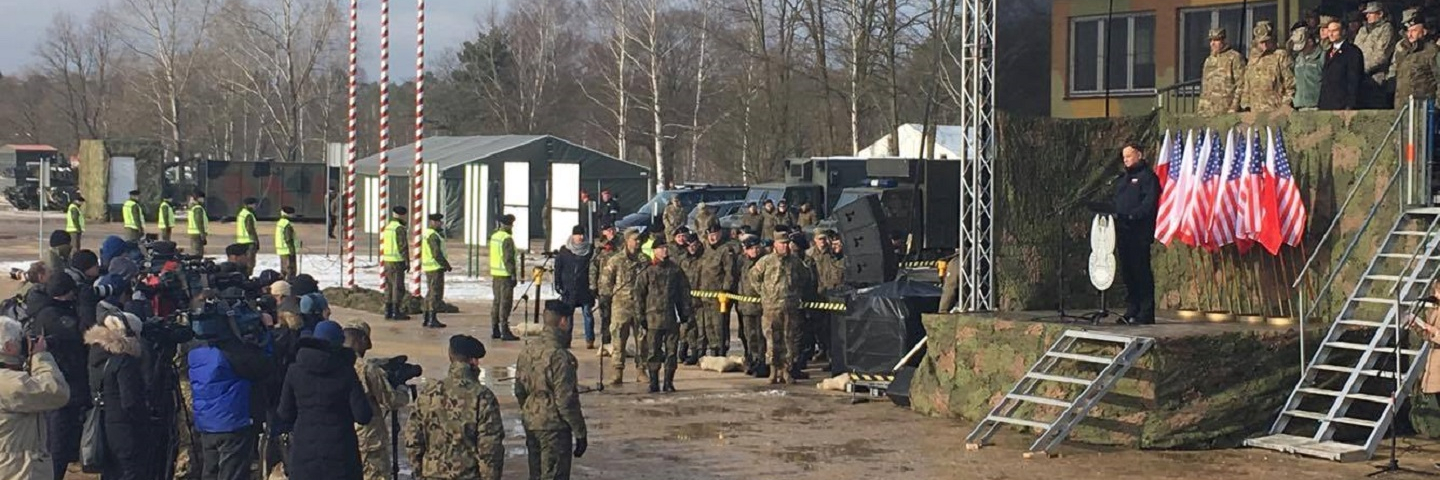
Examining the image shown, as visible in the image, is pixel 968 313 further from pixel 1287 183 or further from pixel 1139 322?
pixel 1287 183

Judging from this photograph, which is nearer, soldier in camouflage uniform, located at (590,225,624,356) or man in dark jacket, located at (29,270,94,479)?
man in dark jacket, located at (29,270,94,479)

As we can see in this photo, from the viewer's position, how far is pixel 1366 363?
15.9m

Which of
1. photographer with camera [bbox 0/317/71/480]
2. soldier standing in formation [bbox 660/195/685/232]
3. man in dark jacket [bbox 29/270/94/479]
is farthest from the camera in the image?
soldier standing in formation [bbox 660/195/685/232]

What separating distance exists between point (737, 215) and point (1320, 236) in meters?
22.5

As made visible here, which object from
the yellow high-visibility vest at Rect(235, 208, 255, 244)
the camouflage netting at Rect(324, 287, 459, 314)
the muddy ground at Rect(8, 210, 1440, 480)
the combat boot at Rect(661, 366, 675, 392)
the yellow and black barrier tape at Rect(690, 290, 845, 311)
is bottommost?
the muddy ground at Rect(8, 210, 1440, 480)

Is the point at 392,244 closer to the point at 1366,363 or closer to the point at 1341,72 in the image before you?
the point at 1341,72

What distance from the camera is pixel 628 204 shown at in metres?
49.1

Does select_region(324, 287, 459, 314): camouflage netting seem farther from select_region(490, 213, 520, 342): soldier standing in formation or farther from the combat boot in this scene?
the combat boot

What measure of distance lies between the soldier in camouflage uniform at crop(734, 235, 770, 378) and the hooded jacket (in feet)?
32.7

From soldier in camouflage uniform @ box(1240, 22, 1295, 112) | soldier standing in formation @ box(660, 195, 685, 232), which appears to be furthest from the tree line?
soldier in camouflage uniform @ box(1240, 22, 1295, 112)

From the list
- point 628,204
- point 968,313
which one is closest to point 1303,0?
point 968,313

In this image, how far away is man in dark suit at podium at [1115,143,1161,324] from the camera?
642 inches

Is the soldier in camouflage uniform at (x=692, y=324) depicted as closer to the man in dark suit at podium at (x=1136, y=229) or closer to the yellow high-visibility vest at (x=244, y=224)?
the man in dark suit at podium at (x=1136, y=229)

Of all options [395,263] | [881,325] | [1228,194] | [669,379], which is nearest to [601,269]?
[669,379]
